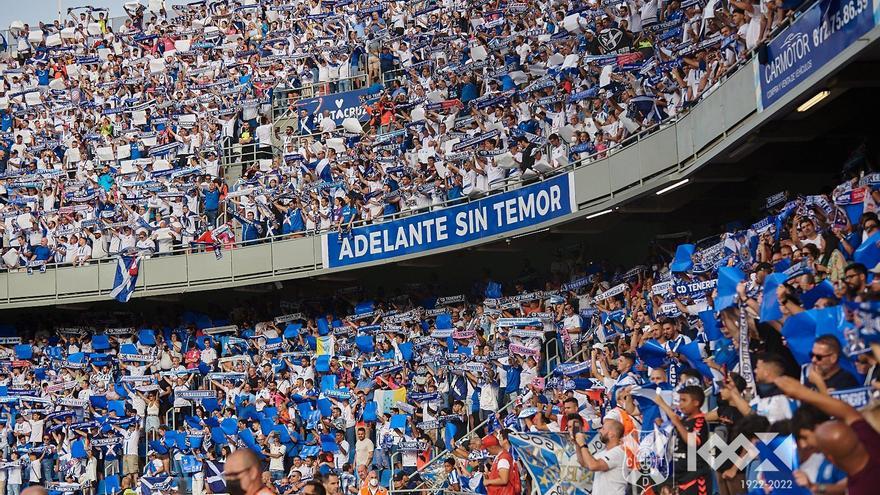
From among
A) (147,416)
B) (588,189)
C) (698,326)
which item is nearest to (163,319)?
(147,416)

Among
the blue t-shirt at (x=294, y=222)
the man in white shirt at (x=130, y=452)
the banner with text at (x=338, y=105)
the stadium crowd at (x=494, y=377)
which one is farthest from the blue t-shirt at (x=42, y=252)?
the banner with text at (x=338, y=105)

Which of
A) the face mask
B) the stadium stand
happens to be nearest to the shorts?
the stadium stand

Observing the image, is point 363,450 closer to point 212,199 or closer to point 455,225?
point 455,225

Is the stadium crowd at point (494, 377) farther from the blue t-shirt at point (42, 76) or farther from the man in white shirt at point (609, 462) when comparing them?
the blue t-shirt at point (42, 76)

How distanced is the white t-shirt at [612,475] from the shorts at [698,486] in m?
1.12

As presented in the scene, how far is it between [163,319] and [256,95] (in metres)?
5.65

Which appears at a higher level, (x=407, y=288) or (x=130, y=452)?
(x=407, y=288)

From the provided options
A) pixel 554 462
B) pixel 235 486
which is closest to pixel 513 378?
pixel 554 462

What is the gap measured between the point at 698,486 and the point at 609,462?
4.40ft

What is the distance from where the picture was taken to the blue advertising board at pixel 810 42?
11531mm

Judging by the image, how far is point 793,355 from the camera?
8641 millimetres

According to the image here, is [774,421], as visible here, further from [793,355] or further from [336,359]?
[336,359]

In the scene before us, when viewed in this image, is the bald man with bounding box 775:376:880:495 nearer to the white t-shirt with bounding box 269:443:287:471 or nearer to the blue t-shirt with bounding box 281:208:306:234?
the white t-shirt with bounding box 269:443:287:471

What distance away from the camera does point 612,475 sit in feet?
35.7
